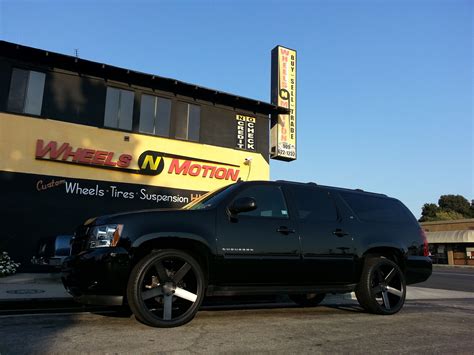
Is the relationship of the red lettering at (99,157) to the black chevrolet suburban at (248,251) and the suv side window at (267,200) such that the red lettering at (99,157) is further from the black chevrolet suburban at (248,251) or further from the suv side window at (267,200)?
the suv side window at (267,200)

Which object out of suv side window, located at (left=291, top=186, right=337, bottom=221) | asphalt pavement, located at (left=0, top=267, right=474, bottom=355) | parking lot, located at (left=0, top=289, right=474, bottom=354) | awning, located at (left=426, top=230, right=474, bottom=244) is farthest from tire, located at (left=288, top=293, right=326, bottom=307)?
awning, located at (left=426, top=230, right=474, bottom=244)

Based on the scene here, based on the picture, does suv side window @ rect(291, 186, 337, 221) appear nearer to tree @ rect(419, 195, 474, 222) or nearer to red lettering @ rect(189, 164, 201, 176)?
red lettering @ rect(189, 164, 201, 176)

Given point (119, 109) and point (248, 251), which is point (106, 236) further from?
point (119, 109)

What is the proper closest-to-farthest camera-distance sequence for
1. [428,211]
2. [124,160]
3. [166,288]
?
[166,288], [124,160], [428,211]

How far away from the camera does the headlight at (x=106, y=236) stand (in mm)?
4820

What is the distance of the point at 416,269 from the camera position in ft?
22.2

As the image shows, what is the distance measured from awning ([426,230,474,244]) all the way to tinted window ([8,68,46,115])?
4310cm

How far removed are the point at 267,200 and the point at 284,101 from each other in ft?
44.1

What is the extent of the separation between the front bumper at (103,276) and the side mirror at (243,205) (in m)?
1.37

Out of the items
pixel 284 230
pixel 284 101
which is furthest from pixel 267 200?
pixel 284 101

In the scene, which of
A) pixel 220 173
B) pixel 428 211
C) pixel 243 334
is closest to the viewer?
pixel 243 334

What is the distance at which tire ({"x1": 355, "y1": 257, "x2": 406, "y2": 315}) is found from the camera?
20.5ft

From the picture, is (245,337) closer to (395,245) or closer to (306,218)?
(306,218)

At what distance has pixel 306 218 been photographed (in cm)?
601
